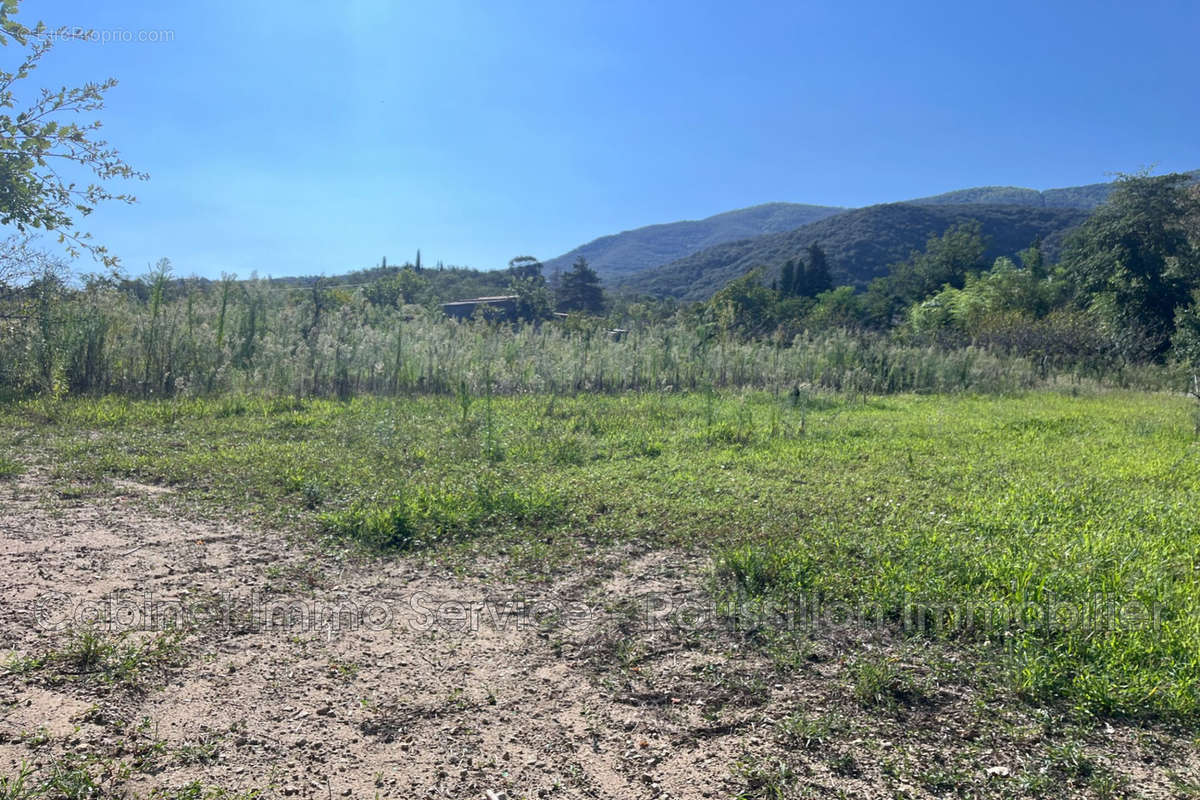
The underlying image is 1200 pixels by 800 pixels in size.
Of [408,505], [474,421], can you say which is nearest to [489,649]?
[408,505]

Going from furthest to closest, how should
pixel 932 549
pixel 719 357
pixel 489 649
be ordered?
pixel 719 357 < pixel 932 549 < pixel 489 649

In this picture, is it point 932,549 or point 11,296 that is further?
point 11,296

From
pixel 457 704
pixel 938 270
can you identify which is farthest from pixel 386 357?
pixel 938 270

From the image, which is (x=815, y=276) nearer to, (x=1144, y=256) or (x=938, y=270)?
(x=938, y=270)

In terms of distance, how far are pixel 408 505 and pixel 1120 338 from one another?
19872 millimetres

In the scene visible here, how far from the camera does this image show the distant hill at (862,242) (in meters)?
72.8

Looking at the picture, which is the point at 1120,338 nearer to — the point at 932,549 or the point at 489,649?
the point at 932,549

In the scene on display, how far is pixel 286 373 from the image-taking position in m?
10.1

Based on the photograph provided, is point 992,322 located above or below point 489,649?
above

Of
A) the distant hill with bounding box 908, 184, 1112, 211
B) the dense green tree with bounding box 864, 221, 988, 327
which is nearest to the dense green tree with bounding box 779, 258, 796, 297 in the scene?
the dense green tree with bounding box 864, 221, 988, 327

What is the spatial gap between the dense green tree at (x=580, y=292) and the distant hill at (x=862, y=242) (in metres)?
27.3

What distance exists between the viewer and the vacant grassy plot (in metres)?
3.06

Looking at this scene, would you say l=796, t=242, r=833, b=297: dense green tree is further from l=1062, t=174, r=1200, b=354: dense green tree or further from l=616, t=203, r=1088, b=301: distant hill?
l=1062, t=174, r=1200, b=354: dense green tree

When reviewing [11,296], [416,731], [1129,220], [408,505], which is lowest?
[416,731]
